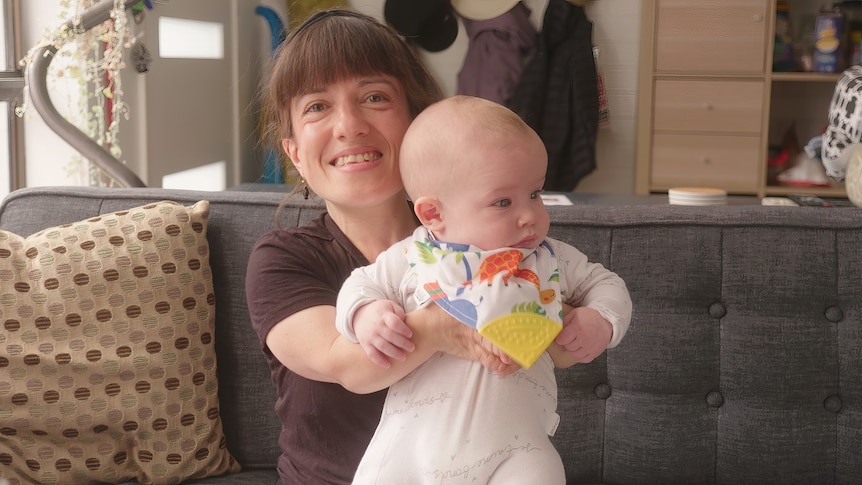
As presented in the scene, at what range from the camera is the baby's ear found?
117 centimetres

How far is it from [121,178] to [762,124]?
3.48m

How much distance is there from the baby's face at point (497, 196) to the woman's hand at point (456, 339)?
0.10 m

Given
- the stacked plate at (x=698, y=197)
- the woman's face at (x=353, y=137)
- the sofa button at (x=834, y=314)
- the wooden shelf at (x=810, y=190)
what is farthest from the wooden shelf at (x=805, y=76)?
the woman's face at (x=353, y=137)

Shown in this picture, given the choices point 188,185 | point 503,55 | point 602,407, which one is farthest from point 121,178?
point 503,55

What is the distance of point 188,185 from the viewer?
13.3 feet

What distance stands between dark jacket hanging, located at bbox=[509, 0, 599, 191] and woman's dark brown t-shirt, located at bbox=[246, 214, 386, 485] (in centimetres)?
337

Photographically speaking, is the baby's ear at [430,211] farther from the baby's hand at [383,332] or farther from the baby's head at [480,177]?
the baby's hand at [383,332]

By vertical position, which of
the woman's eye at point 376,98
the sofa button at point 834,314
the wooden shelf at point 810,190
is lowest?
the wooden shelf at point 810,190

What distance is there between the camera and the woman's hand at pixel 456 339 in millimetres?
1123

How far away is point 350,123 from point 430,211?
233mm

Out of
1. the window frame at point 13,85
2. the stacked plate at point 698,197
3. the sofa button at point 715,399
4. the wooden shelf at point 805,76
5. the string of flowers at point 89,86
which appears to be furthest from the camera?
the wooden shelf at point 805,76

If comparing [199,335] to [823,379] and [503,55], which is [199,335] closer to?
[823,379]

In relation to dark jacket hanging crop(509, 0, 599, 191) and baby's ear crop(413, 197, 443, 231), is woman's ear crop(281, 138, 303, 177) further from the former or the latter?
dark jacket hanging crop(509, 0, 599, 191)

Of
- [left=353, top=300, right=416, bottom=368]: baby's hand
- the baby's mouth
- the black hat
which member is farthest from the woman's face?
the black hat
